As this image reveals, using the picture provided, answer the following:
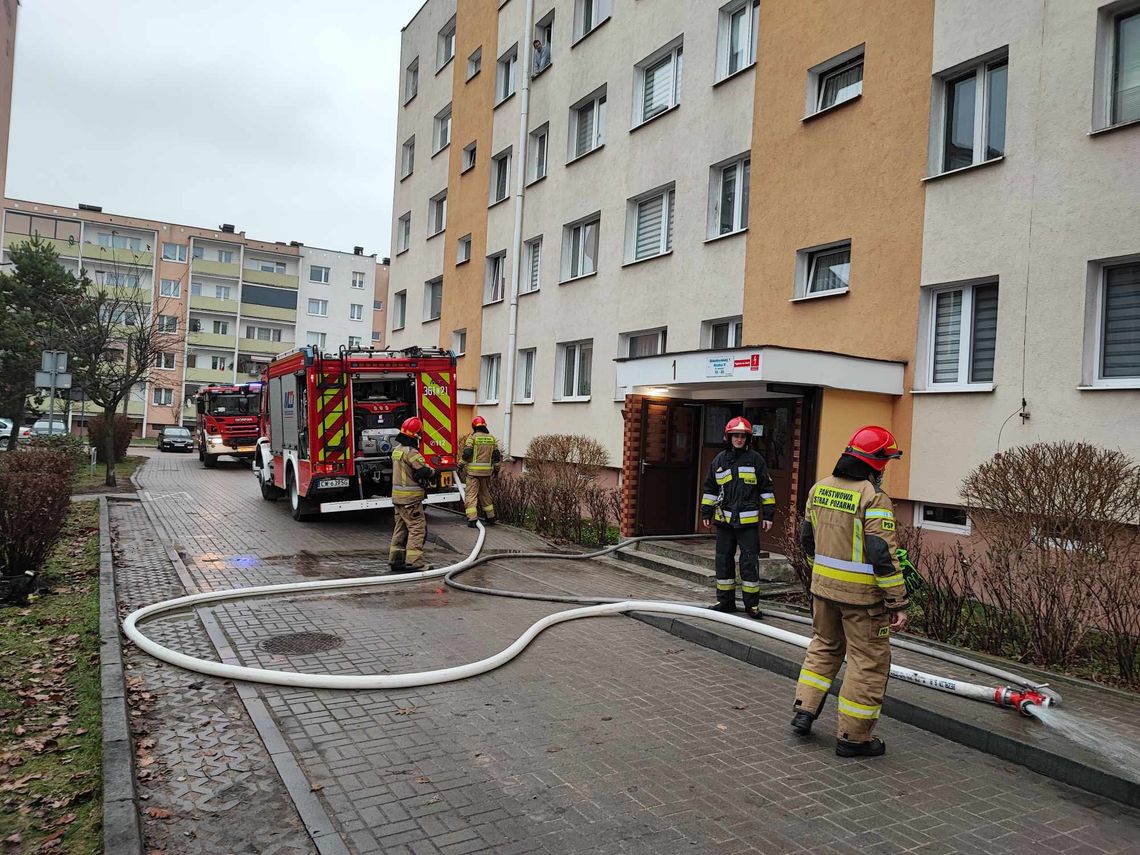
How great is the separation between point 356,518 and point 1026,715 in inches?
470

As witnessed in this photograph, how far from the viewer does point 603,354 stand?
16.5 meters

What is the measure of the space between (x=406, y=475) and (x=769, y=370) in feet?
14.0

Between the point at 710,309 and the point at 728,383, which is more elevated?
the point at 710,309

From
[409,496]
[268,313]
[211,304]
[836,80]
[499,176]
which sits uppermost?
[211,304]

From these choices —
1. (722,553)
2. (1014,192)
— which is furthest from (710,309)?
(722,553)

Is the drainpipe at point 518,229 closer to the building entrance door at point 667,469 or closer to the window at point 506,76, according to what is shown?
the window at point 506,76

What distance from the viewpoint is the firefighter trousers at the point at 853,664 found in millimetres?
4617

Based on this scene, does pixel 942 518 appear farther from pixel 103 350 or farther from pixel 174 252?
pixel 174 252

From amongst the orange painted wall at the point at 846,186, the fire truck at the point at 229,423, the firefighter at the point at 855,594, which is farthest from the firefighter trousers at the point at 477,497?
the fire truck at the point at 229,423

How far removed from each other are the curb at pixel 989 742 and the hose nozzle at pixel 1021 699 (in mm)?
398

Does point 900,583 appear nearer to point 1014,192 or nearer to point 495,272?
point 1014,192

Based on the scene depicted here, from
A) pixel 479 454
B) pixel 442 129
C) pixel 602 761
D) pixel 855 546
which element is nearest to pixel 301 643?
pixel 602 761

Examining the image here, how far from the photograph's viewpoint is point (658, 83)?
16031 mm

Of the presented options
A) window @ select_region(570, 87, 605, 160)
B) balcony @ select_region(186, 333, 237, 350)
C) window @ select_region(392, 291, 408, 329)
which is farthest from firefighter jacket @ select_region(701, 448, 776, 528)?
balcony @ select_region(186, 333, 237, 350)
